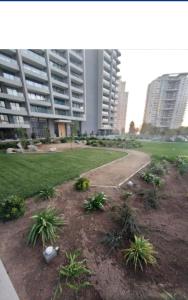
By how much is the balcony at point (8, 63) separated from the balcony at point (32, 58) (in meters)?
2.26

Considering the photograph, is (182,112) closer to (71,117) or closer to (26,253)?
(71,117)

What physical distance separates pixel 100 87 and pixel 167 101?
2658 centimetres

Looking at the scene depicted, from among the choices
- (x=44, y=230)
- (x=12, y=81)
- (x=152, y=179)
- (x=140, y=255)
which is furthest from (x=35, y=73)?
(x=140, y=255)

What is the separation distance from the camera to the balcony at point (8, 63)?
20.0 meters

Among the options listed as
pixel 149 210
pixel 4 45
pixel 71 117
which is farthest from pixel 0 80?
pixel 149 210

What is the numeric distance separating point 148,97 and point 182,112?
14.0 m

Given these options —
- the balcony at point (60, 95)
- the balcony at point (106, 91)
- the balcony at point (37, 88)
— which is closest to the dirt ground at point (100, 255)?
the balcony at point (37, 88)

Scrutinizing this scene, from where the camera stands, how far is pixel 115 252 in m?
2.77

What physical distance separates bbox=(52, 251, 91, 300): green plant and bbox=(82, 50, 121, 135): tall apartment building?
39114mm

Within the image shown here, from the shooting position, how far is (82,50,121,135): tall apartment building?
41719 millimetres

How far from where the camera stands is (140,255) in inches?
101

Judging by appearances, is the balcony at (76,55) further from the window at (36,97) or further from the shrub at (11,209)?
the shrub at (11,209)

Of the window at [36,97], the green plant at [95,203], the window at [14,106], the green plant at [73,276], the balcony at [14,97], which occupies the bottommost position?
the green plant at [73,276]

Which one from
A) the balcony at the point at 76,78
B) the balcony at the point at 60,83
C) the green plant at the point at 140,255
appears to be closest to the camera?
the green plant at the point at 140,255
